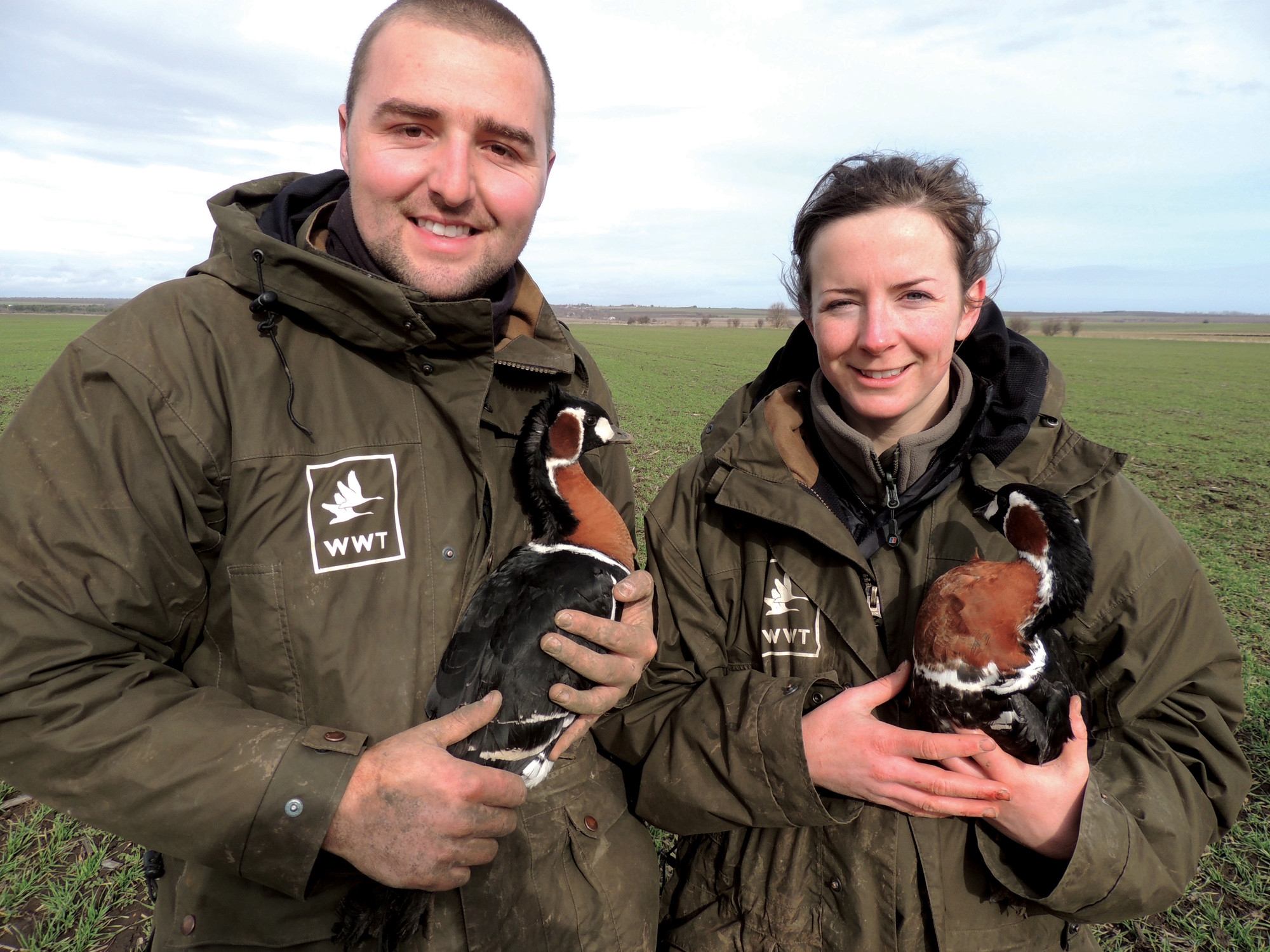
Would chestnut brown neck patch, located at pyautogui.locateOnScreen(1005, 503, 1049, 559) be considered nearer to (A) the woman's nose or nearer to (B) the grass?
(A) the woman's nose

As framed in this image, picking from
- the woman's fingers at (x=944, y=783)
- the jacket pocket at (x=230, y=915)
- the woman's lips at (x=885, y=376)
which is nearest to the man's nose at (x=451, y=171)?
the woman's lips at (x=885, y=376)

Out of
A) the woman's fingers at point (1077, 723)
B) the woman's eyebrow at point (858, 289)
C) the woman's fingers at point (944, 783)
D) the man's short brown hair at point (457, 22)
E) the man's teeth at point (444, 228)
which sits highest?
the man's short brown hair at point (457, 22)

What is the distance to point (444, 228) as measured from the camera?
10.5 ft

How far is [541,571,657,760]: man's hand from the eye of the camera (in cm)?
317

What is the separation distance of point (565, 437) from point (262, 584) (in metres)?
1.61

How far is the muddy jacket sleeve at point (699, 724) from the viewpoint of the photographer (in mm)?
3094

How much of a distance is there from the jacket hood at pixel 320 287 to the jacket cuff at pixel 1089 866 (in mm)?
3079

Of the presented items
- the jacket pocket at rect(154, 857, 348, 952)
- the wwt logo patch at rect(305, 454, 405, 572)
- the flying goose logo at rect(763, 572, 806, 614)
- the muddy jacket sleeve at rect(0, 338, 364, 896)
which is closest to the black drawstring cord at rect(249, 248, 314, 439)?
the wwt logo patch at rect(305, 454, 405, 572)

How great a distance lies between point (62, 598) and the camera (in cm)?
229

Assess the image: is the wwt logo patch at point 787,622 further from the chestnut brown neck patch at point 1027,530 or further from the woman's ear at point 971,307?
the woman's ear at point 971,307

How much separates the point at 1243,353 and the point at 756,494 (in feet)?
311

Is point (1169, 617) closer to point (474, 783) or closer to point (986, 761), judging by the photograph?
point (986, 761)

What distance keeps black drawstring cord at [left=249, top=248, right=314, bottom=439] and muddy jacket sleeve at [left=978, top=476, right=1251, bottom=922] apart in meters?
3.30

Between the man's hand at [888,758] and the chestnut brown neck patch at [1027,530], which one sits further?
the chestnut brown neck patch at [1027,530]
